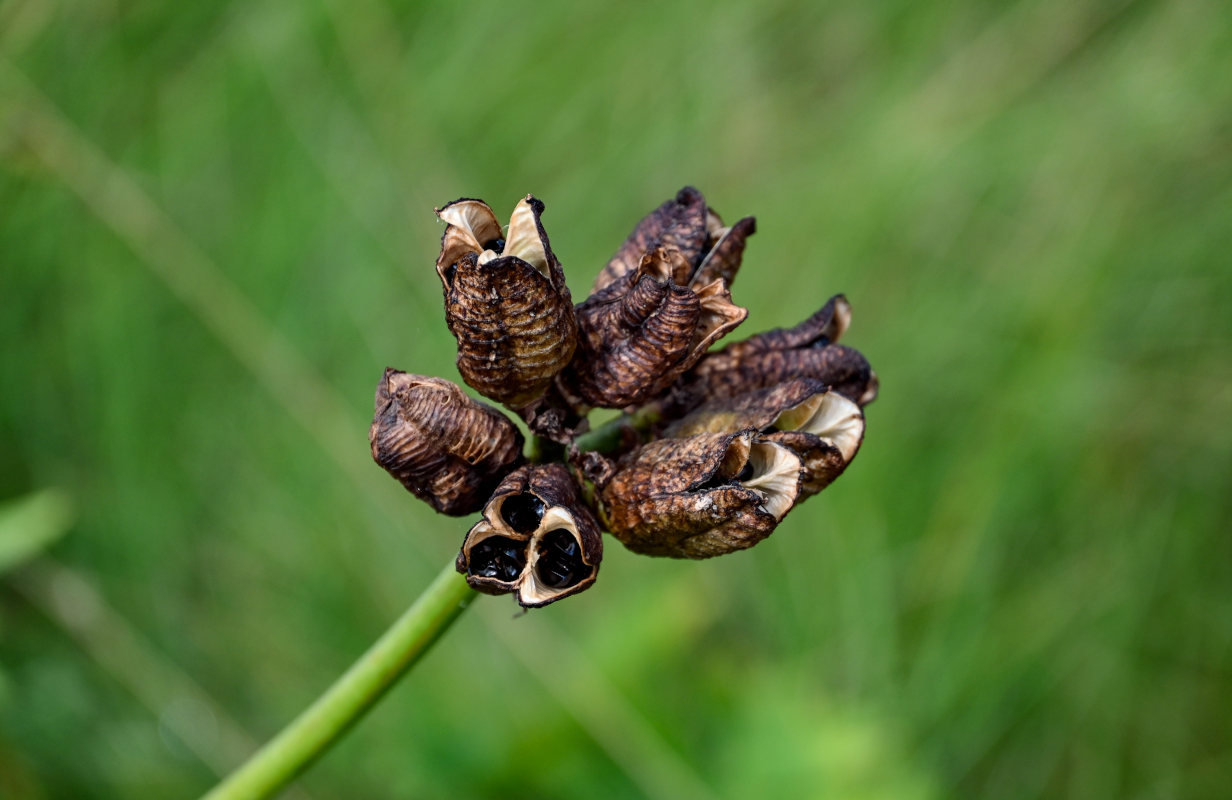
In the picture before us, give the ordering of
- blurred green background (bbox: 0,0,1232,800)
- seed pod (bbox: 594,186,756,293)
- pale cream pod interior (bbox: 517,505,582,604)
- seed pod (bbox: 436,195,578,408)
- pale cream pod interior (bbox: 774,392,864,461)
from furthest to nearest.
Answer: blurred green background (bbox: 0,0,1232,800) → seed pod (bbox: 594,186,756,293) → pale cream pod interior (bbox: 774,392,864,461) → seed pod (bbox: 436,195,578,408) → pale cream pod interior (bbox: 517,505,582,604)

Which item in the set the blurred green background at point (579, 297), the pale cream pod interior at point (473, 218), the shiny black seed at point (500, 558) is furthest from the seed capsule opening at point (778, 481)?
the blurred green background at point (579, 297)

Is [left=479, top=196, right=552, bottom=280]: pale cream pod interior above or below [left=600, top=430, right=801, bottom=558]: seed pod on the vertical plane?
above

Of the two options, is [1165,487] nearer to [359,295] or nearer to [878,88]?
[878,88]

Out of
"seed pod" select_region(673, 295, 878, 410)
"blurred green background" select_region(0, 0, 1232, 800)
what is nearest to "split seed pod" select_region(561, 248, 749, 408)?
"seed pod" select_region(673, 295, 878, 410)

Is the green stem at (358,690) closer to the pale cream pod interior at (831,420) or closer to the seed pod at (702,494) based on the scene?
the seed pod at (702,494)

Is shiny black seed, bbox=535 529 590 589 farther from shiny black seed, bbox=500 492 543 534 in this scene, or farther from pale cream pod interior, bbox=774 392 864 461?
pale cream pod interior, bbox=774 392 864 461

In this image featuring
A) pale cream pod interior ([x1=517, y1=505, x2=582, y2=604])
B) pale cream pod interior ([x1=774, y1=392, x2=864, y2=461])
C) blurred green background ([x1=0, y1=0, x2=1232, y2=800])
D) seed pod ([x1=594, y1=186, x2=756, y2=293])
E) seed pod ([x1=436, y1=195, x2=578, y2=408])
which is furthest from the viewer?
Answer: blurred green background ([x1=0, y1=0, x2=1232, y2=800])

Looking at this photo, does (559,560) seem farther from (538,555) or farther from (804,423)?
(804,423)

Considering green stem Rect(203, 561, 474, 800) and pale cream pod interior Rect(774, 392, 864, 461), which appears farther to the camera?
pale cream pod interior Rect(774, 392, 864, 461)
